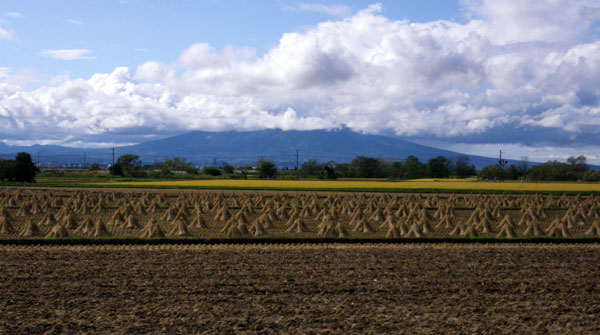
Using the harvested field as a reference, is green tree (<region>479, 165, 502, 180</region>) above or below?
above

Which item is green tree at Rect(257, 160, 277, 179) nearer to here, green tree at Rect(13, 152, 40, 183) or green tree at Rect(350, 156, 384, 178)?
green tree at Rect(350, 156, 384, 178)

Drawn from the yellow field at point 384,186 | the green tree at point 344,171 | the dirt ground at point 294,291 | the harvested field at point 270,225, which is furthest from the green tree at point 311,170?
the dirt ground at point 294,291

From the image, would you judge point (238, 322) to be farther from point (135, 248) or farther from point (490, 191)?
point (490, 191)

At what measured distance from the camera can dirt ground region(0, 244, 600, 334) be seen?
10000 millimetres

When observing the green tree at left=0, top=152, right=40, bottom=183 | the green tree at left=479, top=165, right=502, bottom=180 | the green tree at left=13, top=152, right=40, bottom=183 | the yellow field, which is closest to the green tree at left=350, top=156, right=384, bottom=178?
the green tree at left=479, top=165, right=502, bottom=180

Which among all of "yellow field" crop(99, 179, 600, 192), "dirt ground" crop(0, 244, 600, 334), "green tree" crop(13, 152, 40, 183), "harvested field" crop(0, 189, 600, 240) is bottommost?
"dirt ground" crop(0, 244, 600, 334)

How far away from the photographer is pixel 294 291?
12.3 metres

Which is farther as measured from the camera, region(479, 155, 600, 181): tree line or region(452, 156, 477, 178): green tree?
region(452, 156, 477, 178): green tree

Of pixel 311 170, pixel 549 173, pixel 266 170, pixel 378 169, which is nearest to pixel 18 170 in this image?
pixel 266 170

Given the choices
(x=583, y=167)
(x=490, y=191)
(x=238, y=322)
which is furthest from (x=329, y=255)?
(x=583, y=167)

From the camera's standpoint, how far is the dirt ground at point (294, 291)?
10.0 m

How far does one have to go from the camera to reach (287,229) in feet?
77.3

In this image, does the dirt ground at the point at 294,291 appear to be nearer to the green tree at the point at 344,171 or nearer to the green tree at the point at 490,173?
the green tree at the point at 344,171

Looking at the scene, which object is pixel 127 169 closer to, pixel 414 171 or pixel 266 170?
pixel 266 170
